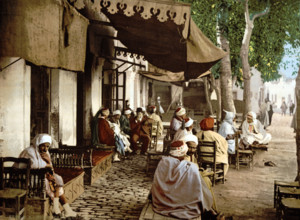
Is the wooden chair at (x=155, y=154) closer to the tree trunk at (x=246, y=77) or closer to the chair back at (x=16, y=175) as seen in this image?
the chair back at (x=16, y=175)

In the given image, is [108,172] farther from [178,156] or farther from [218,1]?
[218,1]

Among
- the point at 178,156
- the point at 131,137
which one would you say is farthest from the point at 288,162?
the point at 178,156

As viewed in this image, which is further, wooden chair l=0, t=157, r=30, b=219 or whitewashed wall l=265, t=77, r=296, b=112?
whitewashed wall l=265, t=77, r=296, b=112

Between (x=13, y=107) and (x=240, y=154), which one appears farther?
(x=240, y=154)

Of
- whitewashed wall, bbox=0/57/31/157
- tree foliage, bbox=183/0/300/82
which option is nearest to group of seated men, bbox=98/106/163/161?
whitewashed wall, bbox=0/57/31/157

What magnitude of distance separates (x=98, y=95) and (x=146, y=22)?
18.0 feet

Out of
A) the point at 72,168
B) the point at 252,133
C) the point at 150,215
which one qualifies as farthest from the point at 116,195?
the point at 252,133

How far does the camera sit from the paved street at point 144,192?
22.2ft

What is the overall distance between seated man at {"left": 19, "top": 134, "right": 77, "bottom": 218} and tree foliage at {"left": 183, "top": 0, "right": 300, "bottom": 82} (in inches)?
584

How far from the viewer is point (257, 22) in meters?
22.4

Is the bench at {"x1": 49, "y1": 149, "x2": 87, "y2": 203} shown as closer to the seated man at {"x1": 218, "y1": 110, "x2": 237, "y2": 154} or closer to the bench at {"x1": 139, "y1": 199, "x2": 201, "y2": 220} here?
the bench at {"x1": 139, "y1": 199, "x2": 201, "y2": 220}

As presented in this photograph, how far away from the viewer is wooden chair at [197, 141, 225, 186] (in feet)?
29.2

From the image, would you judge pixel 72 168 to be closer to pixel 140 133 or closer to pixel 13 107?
pixel 13 107

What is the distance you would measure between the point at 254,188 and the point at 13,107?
5.65 m
